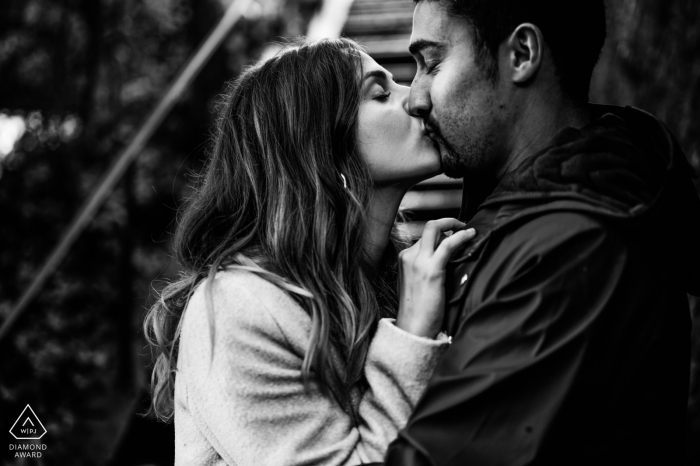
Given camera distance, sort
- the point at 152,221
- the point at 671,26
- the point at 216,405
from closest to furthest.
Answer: the point at 216,405 < the point at 671,26 < the point at 152,221

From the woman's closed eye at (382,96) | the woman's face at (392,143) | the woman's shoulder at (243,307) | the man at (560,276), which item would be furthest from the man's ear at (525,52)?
the woman's shoulder at (243,307)

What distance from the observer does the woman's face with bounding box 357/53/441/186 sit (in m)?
2.33

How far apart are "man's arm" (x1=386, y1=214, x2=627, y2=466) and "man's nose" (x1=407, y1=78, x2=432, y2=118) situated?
75 cm

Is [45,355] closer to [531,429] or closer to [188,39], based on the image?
[531,429]

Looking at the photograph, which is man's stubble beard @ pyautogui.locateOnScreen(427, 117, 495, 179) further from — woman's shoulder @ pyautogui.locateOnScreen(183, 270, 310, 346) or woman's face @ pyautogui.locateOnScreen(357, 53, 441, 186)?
woman's shoulder @ pyautogui.locateOnScreen(183, 270, 310, 346)

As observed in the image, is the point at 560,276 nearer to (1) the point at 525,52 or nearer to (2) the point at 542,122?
(2) the point at 542,122

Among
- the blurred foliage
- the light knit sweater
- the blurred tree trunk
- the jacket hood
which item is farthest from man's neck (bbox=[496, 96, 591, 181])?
the blurred foliage

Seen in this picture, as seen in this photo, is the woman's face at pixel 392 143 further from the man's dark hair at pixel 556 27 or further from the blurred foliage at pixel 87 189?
the blurred foliage at pixel 87 189

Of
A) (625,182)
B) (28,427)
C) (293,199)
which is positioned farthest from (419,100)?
(28,427)

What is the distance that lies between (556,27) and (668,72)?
8.60ft

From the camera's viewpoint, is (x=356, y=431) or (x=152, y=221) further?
(x=152, y=221)

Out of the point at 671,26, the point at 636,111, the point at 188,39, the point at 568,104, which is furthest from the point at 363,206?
the point at 188,39

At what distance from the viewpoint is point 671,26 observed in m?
4.20

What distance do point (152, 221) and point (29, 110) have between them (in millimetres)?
1610
